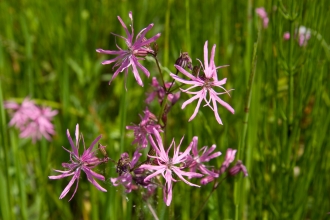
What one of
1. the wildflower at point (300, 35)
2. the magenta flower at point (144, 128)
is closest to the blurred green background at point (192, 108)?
the wildflower at point (300, 35)

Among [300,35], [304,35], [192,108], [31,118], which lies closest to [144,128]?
[192,108]

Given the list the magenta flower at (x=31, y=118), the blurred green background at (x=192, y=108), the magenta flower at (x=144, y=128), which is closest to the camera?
the magenta flower at (x=144, y=128)

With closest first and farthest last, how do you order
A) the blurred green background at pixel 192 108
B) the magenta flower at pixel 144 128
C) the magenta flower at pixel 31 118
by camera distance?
the magenta flower at pixel 144 128 → the blurred green background at pixel 192 108 → the magenta flower at pixel 31 118

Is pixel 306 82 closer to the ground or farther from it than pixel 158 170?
farther from it

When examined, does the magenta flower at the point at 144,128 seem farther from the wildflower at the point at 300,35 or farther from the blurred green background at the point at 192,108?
the wildflower at the point at 300,35

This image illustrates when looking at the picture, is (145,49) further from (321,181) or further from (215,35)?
(215,35)

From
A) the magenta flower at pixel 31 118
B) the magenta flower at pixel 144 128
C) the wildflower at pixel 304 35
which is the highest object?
the wildflower at pixel 304 35

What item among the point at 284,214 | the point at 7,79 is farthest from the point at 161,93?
the point at 7,79

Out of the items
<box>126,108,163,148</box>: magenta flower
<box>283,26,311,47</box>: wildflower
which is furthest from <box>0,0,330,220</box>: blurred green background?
<box>126,108,163,148</box>: magenta flower
